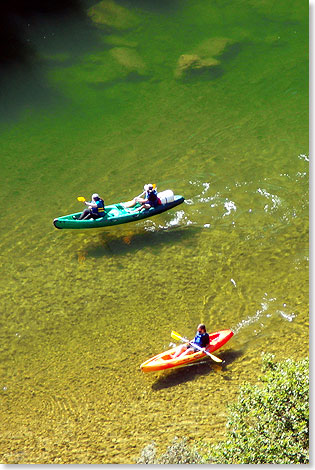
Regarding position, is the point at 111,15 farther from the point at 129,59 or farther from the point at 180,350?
the point at 180,350

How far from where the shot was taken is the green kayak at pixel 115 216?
1603 cm

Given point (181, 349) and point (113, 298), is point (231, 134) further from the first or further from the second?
point (181, 349)

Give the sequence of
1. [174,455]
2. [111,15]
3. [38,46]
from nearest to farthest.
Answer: [174,455] → [38,46] → [111,15]

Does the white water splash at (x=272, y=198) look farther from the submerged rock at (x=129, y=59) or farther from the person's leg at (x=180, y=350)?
the submerged rock at (x=129, y=59)

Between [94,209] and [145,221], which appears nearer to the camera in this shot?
[94,209]

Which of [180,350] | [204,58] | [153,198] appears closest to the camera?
[180,350]

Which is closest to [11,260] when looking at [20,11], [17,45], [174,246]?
[174,246]

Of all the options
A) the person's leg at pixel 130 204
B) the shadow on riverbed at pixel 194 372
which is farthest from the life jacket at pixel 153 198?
the shadow on riverbed at pixel 194 372

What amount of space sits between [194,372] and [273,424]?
359cm

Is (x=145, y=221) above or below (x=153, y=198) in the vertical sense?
below

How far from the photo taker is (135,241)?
52.8 feet

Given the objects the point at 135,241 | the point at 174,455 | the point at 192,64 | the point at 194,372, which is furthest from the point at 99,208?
the point at 192,64

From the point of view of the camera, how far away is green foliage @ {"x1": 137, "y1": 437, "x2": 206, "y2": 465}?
10.3 meters

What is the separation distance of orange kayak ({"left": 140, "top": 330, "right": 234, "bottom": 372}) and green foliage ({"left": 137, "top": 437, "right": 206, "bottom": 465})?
173 cm
